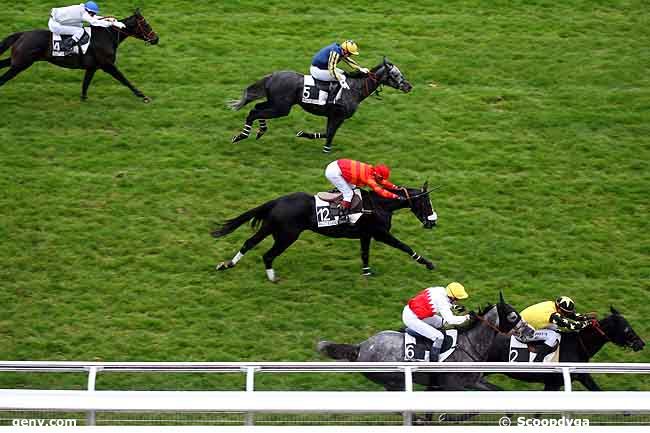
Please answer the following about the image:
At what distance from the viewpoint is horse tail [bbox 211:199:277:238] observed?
10.8m

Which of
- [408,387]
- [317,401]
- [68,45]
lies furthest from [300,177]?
[317,401]

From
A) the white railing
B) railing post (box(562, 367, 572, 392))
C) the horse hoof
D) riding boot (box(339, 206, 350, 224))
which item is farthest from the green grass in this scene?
railing post (box(562, 367, 572, 392))

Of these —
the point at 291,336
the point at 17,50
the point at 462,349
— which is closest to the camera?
the point at 462,349

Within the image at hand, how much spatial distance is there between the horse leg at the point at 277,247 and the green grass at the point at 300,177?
0.16m

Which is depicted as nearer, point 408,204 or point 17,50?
point 408,204

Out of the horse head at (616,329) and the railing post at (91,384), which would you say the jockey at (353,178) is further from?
the railing post at (91,384)

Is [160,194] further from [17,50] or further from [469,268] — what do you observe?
[469,268]

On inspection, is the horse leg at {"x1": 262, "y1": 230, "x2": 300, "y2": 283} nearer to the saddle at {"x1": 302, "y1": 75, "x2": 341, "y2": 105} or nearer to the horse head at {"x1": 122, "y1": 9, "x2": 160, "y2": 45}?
the saddle at {"x1": 302, "y1": 75, "x2": 341, "y2": 105}

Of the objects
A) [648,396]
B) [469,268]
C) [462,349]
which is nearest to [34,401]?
[648,396]

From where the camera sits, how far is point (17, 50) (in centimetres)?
1363

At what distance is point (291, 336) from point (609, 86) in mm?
7603


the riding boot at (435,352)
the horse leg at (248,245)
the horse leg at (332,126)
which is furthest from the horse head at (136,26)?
the riding boot at (435,352)

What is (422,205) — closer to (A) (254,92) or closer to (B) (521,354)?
(B) (521,354)

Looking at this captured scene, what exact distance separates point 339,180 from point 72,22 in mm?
5059
